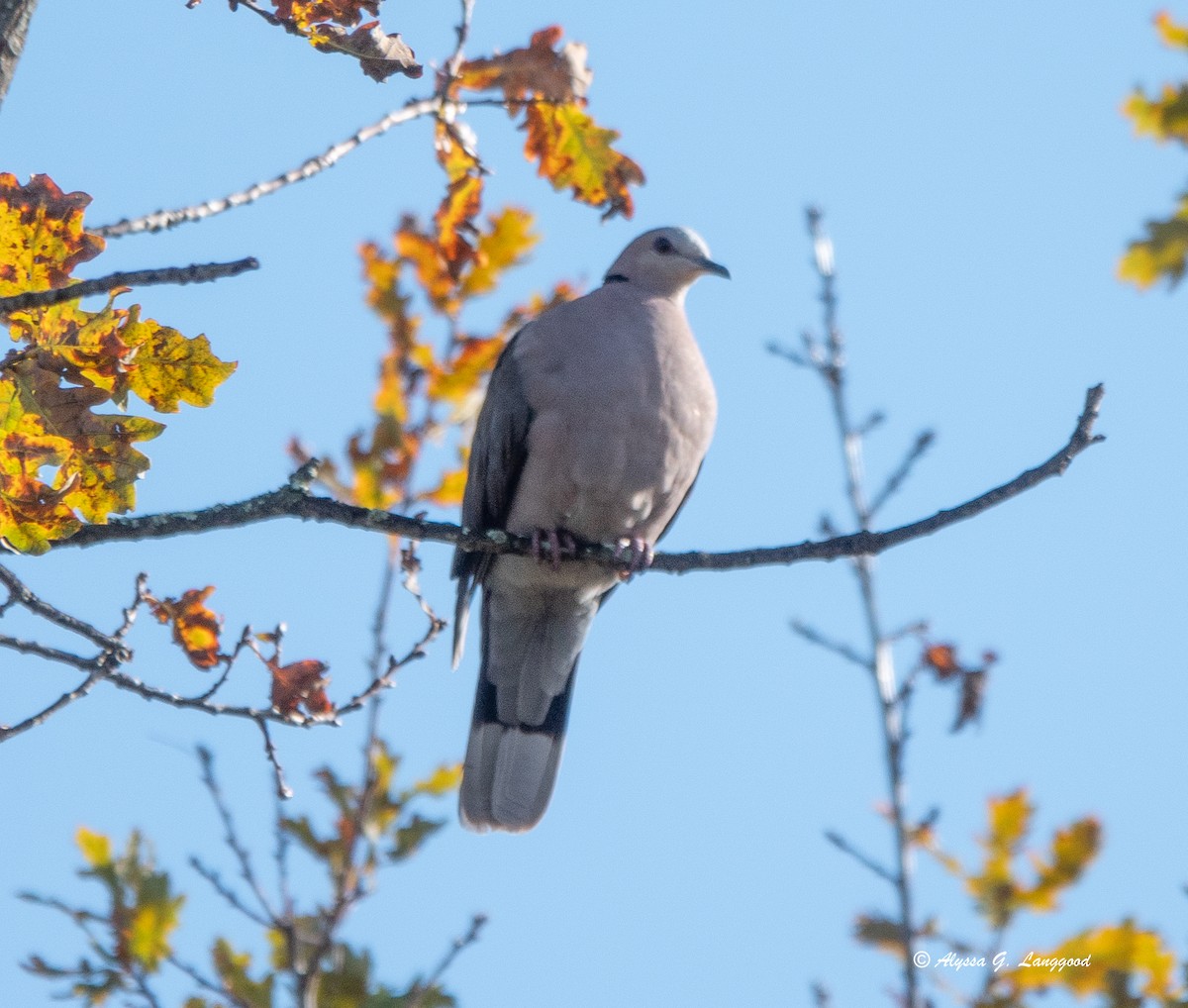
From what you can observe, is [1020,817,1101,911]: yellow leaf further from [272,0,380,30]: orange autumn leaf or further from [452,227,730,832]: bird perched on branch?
[272,0,380,30]: orange autumn leaf

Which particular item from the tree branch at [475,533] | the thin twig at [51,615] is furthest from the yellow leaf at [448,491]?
the thin twig at [51,615]

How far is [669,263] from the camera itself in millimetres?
4855

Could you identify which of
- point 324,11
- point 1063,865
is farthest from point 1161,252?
point 324,11

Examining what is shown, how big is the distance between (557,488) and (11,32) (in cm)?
207

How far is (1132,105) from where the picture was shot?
3.80 meters

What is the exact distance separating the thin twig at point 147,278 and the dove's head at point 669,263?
10.1ft

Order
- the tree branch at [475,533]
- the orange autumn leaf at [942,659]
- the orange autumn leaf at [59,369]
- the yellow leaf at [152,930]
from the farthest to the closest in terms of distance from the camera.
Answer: the orange autumn leaf at [942,659]
the yellow leaf at [152,930]
the tree branch at [475,533]
the orange autumn leaf at [59,369]

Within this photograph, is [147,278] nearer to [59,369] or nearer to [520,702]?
[59,369]

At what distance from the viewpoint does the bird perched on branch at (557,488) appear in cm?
398

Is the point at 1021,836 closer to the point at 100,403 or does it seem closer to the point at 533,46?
the point at 533,46

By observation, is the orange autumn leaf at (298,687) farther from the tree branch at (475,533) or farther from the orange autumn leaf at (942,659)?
the orange autumn leaf at (942,659)

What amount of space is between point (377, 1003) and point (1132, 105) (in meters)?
2.94

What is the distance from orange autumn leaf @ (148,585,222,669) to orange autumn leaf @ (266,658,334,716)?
157mm

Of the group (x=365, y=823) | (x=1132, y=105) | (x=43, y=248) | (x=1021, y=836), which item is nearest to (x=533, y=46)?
(x=43, y=248)
